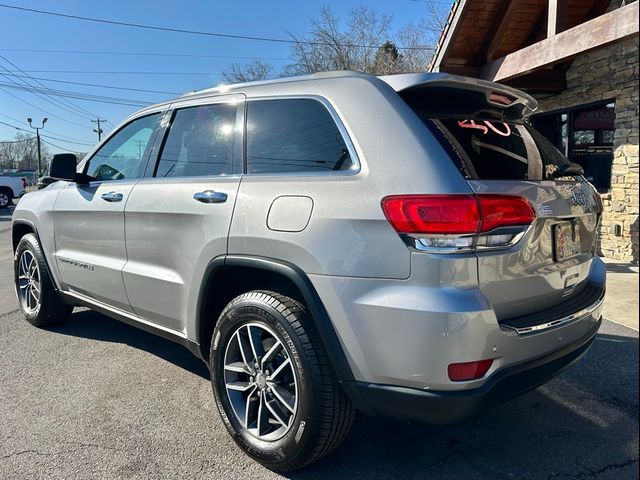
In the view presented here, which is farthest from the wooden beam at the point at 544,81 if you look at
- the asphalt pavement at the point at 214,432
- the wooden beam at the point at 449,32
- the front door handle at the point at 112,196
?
the front door handle at the point at 112,196

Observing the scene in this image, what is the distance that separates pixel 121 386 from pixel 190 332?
0.97 meters

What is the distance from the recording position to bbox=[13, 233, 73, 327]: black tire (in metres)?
4.46

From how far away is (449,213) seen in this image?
1982 mm

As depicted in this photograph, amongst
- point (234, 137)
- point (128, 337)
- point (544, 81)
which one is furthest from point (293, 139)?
point (544, 81)

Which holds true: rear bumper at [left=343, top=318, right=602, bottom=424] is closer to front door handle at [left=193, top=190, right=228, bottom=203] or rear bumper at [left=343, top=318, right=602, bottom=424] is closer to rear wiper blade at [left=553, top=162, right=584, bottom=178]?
rear wiper blade at [left=553, top=162, right=584, bottom=178]

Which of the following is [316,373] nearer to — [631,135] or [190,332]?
[190,332]

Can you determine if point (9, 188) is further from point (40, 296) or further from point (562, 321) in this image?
point (562, 321)

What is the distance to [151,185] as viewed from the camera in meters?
3.25

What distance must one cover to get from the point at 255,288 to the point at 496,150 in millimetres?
1430

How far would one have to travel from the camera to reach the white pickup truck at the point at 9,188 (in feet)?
75.5

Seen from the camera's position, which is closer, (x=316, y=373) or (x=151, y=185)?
(x=316, y=373)

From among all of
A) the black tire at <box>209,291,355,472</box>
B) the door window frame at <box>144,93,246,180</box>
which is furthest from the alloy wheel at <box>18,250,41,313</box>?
the black tire at <box>209,291,355,472</box>

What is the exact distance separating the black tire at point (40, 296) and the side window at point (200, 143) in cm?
193

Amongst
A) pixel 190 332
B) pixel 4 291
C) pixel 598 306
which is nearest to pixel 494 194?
Result: pixel 598 306
